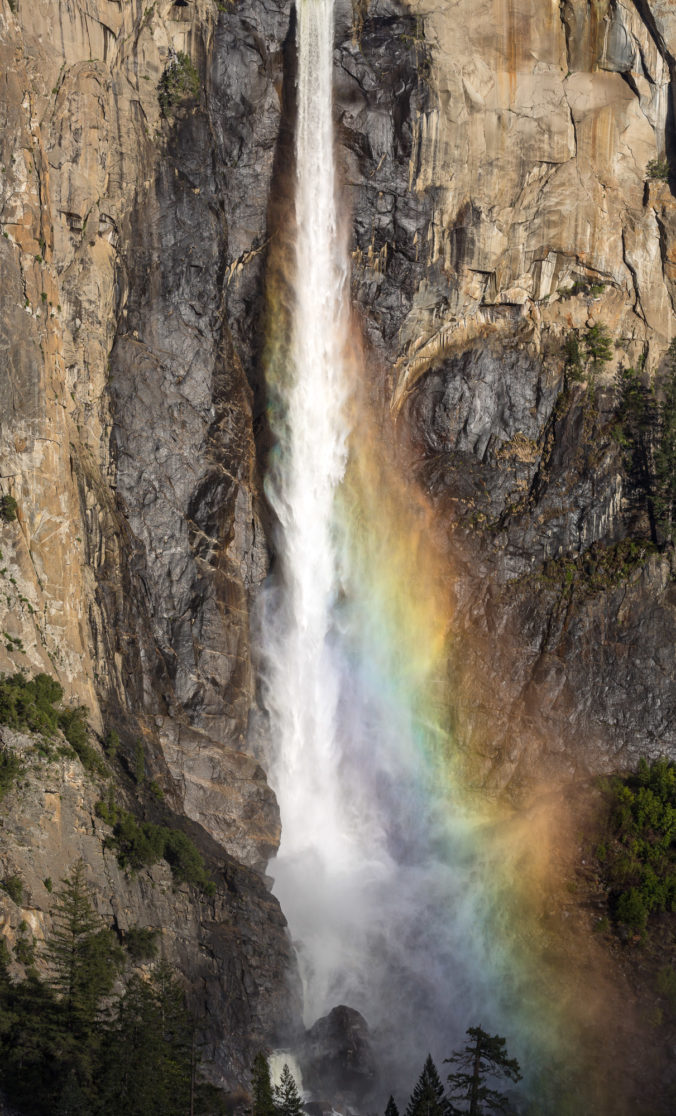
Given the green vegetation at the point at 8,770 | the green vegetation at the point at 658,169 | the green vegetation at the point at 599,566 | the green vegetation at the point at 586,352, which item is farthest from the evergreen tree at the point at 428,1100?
the green vegetation at the point at 658,169

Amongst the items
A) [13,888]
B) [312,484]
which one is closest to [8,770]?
[13,888]

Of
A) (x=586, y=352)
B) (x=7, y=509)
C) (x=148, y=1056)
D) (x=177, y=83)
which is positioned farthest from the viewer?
(x=586, y=352)

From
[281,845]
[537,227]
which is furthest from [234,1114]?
[537,227]

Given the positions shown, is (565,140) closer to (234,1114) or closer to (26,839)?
(26,839)

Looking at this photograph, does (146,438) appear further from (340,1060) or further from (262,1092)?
(262,1092)

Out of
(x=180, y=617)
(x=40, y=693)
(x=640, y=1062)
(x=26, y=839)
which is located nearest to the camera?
(x=26, y=839)

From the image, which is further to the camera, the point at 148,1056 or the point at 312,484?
the point at 312,484
